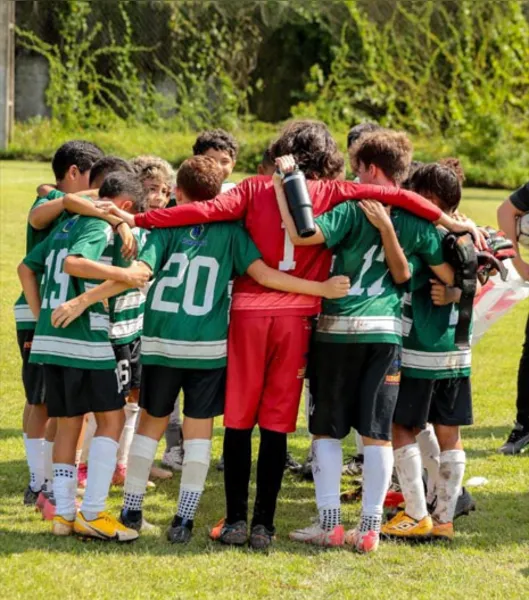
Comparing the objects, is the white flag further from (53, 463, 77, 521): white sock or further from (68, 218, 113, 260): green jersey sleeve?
(53, 463, 77, 521): white sock

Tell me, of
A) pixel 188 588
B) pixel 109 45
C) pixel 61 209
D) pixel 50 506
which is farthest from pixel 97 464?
pixel 109 45

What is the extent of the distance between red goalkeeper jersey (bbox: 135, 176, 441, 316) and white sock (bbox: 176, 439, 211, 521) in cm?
61

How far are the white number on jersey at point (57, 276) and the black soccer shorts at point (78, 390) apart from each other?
0.90 feet

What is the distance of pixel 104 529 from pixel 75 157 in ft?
5.98

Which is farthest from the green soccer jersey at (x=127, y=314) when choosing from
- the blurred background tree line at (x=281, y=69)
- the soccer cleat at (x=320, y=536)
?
the blurred background tree line at (x=281, y=69)

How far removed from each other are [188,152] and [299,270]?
16.3 meters

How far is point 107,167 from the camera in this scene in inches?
213

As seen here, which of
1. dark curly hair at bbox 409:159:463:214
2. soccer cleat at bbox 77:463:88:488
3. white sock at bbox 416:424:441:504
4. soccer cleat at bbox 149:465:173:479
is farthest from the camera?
soccer cleat at bbox 149:465:173:479

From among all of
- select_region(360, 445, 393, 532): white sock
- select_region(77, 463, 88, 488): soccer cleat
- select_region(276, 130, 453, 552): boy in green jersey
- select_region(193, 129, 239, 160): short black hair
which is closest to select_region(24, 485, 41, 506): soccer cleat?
select_region(77, 463, 88, 488): soccer cleat

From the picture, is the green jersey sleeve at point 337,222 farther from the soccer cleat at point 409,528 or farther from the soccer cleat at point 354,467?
the soccer cleat at point 354,467

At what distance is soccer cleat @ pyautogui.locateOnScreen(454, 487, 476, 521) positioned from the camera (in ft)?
18.1

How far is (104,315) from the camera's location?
491cm

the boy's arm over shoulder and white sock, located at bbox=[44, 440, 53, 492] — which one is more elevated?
the boy's arm over shoulder

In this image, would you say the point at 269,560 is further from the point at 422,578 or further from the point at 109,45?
the point at 109,45
